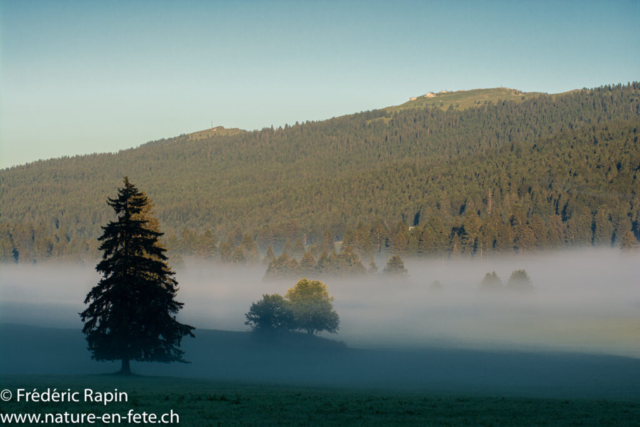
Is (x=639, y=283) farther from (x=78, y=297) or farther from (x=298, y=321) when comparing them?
(x=78, y=297)

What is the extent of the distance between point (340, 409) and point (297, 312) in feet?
213

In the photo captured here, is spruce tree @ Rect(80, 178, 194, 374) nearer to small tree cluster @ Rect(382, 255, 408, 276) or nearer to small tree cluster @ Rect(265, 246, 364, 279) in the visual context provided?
small tree cluster @ Rect(382, 255, 408, 276)

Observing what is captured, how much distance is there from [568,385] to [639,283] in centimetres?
11063

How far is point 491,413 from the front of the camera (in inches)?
1157

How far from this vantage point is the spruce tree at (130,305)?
44625 mm

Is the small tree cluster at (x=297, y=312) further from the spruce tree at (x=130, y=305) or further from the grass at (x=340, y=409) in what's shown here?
the grass at (x=340, y=409)

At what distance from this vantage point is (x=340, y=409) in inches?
1166

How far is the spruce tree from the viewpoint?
44625mm

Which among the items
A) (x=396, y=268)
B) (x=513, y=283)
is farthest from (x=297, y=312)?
(x=513, y=283)

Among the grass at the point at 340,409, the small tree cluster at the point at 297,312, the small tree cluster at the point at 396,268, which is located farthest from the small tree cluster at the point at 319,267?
the grass at the point at 340,409

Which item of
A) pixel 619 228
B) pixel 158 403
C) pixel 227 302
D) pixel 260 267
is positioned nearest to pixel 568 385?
pixel 158 403

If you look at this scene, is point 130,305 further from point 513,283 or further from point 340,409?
point 513,283

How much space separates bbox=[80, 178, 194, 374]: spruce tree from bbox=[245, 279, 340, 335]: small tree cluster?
45.4m

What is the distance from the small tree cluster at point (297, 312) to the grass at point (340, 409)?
185ft
